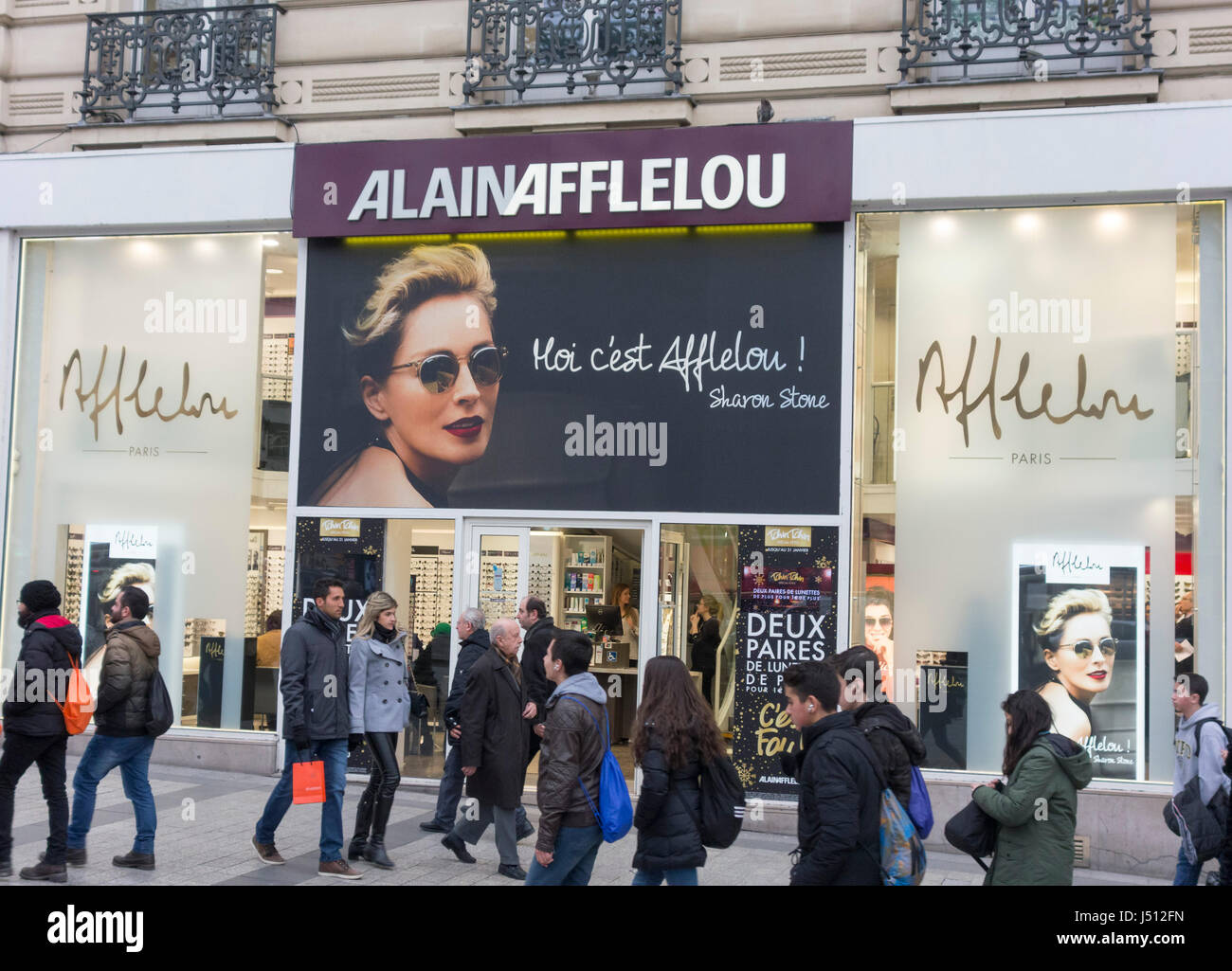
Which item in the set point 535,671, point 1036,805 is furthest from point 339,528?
point 1036,805

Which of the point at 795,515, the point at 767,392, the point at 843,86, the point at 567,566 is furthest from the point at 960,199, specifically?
the point at 567,566

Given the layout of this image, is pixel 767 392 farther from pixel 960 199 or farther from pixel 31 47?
pixel 31 47

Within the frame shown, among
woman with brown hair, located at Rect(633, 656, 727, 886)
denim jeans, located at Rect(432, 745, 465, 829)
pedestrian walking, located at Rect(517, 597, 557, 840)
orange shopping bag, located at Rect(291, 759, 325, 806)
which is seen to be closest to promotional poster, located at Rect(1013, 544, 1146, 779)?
pedestrian walking, located at Rect(517, 597, 557, 840)

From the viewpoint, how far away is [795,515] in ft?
35.9

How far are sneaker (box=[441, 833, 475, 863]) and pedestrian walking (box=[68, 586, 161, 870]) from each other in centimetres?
193

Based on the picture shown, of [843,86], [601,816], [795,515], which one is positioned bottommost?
[601,816]

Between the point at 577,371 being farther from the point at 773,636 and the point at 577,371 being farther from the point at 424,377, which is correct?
the point at 773,636

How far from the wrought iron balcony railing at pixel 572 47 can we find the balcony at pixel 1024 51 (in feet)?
6.76

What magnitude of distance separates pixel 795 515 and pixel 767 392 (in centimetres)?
108

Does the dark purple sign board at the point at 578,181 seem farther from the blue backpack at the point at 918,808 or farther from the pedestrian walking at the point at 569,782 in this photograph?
the blue backpack at the point at 918,808

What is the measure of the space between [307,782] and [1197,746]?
5.27 meters

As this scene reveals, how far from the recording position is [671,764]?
19.3ft

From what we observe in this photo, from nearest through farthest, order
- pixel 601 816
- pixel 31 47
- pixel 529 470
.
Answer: pixel 601 816
pixel 529 470
pixel 31 47

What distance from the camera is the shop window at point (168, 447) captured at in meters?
12.4
